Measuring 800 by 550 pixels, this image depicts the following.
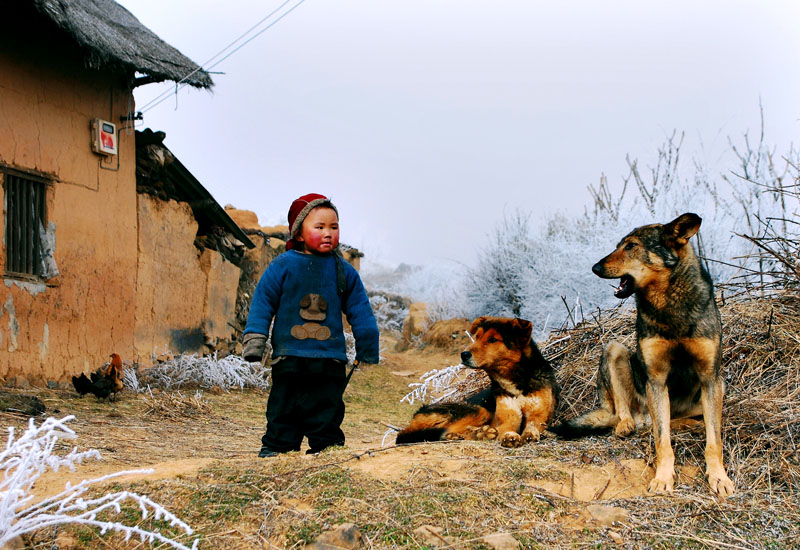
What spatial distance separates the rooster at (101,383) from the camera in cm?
876

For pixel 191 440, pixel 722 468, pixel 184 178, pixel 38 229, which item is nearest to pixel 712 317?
pixel 722 468

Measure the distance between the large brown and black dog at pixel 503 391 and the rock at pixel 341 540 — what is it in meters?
1.67

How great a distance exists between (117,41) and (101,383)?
468 centimetres

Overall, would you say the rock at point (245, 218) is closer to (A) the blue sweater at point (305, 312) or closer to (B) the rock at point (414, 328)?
(B) the rock at point (414, 328)

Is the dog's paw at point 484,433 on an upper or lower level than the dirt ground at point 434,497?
upper

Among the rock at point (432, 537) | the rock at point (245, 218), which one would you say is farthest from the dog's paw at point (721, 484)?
the rock at point (245, 218)

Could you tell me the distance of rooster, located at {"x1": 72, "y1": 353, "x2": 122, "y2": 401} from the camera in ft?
28.7

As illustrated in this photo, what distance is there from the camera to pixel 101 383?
875cm

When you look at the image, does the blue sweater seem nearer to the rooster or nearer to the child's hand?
the child's hand

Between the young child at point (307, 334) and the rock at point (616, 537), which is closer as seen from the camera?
the rock at point (616, 537)

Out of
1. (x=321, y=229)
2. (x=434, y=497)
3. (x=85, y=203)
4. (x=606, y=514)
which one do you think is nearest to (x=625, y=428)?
(x=606, y=514)

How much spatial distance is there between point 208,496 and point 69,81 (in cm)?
810

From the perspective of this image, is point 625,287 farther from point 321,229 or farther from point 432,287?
point 432,287

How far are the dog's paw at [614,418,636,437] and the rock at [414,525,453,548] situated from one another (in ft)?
6.04
